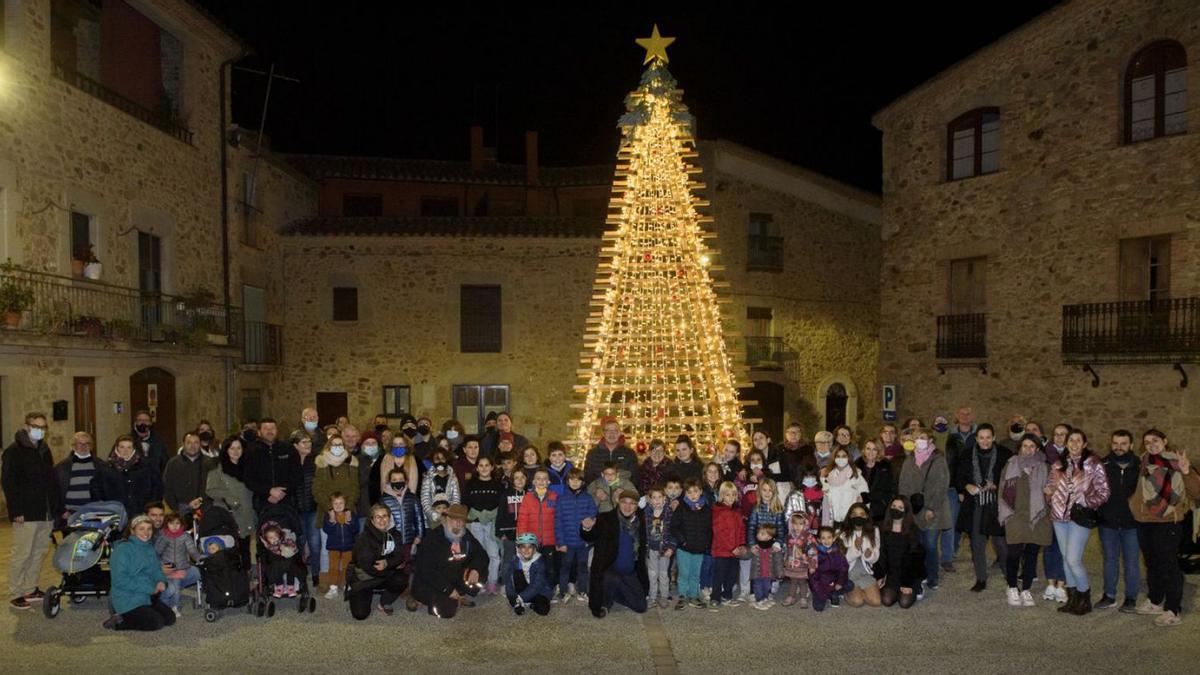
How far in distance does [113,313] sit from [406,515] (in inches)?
328

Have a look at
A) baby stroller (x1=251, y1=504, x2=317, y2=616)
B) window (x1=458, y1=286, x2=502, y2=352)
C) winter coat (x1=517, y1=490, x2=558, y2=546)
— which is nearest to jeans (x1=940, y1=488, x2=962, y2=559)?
winter coat (x1=517, y1=490, x2=558, y2=546)

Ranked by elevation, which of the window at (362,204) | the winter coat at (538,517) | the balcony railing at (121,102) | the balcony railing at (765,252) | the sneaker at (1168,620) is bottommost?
the sneaker at (1168,620)

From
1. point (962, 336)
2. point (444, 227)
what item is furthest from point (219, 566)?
point (444, 227)

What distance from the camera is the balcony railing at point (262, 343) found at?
17938 millimetres

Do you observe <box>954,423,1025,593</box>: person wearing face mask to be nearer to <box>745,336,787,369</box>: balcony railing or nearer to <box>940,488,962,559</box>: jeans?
<box>940,488,962,559</box>: jeans

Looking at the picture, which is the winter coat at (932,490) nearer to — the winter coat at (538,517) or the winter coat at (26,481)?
the winter coat at (538,517)

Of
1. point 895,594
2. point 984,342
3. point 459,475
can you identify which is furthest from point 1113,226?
point 459,475

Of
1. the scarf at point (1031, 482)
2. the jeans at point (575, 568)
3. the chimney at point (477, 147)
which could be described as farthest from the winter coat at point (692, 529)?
the chimney at point (477, 147)

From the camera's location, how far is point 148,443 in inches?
355

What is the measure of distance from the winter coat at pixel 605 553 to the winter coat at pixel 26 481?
176 inches

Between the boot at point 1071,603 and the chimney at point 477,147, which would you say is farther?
the chimney at point 477,147

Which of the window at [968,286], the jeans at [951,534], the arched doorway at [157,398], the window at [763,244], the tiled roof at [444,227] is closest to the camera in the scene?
the jeans at [951,534]

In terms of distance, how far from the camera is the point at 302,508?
8.23m

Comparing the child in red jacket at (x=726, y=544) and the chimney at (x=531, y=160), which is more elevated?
the chimney at (x=531, y=160)
